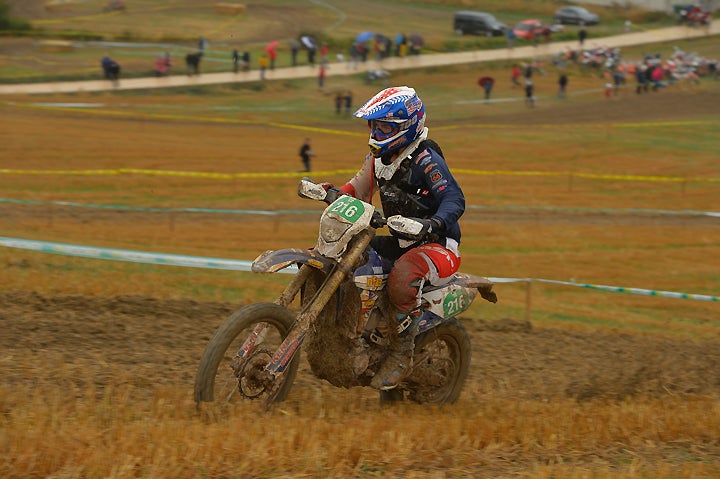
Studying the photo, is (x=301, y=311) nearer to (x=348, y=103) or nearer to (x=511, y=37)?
(x=348, y=103)

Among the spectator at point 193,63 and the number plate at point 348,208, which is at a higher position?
the number plate at point 348,208

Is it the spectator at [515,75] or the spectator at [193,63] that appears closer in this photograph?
the spectator at [193,63]

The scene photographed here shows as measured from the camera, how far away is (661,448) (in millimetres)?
6273

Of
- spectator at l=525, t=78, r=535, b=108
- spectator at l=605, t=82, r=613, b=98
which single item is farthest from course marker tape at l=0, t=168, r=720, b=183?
spectator at l=605, t=82, r=613, b=98

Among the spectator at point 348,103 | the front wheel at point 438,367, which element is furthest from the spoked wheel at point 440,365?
the spectator at point 348,103

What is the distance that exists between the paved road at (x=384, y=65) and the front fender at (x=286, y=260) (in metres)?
39.3

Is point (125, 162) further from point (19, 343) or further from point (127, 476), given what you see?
point (127, 476)

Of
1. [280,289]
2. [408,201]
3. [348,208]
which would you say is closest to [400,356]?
[408,201]

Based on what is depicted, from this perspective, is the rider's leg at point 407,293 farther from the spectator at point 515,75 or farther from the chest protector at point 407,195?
the spectator at point 515,75

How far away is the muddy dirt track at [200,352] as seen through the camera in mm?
7395

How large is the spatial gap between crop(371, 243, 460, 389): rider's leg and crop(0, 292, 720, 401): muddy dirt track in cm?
128

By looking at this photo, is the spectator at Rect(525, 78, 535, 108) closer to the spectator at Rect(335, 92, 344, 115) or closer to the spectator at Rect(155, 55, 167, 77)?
the spectator at Rect(335, 92, 344, 115)

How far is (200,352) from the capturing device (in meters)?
8.32

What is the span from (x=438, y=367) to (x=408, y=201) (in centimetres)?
147
